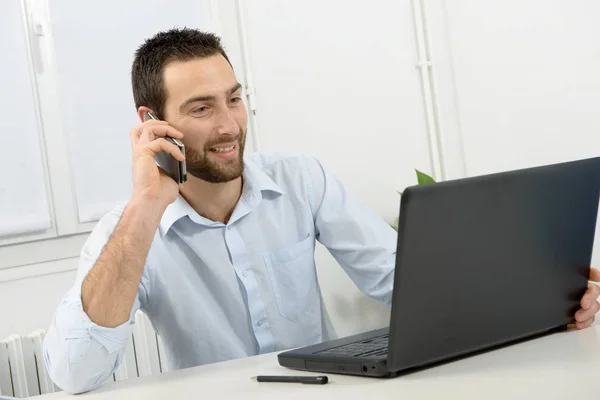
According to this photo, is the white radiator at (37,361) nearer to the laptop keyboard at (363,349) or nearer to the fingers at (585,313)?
the laptop keyboard at (363,349)

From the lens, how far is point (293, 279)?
1780 millimetres

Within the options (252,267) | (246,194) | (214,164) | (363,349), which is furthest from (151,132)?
(363,349)

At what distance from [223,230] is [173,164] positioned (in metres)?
0.20

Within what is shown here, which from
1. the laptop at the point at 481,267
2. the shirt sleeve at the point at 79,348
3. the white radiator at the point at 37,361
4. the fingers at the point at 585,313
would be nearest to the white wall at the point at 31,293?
the white radiator at the point at 37,361

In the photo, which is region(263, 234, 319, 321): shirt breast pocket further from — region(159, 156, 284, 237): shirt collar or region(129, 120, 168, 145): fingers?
region(129, 120, 168, 145): fingers

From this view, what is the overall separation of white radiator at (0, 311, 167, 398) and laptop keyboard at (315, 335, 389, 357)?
1.73m

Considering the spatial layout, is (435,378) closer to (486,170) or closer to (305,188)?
(305,188)

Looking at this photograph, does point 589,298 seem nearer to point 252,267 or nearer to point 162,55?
point 252,267

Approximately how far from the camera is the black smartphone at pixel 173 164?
1.63 meters

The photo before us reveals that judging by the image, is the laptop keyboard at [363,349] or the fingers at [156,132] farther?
the fingers at [156,132]

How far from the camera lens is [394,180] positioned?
3.37 metres

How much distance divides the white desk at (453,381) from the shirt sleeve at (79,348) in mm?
31

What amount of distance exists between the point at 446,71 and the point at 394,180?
1.67ft

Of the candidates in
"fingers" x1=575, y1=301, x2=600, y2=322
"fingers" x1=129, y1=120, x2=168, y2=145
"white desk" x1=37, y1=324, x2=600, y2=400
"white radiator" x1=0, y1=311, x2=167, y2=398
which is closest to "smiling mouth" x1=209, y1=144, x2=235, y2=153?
"fingers" x1=129, y1=120, x2=168, y2=145
